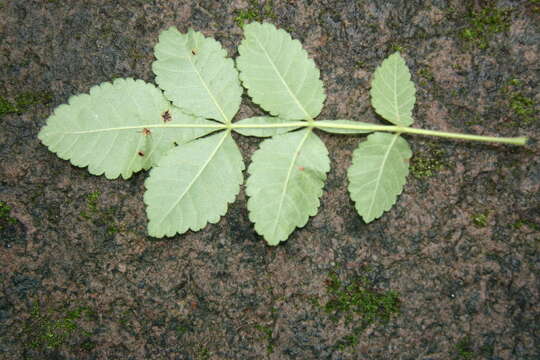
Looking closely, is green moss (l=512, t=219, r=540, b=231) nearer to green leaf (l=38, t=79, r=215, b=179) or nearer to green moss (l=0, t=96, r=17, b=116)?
green leaf (l=38, t=79, r=215, b=179)

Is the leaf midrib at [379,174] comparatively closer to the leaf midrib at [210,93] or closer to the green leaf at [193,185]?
the green leaf at [193,185]

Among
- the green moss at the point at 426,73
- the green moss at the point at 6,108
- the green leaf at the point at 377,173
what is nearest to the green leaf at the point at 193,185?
the green leaf at the point at 377,173

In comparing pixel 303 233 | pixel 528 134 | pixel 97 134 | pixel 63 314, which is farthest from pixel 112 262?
pixel 528 134

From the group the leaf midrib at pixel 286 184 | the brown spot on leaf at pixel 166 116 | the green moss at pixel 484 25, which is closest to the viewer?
the leaf midrib at pixel 286 184

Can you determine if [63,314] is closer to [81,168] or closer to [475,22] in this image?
[81,168]

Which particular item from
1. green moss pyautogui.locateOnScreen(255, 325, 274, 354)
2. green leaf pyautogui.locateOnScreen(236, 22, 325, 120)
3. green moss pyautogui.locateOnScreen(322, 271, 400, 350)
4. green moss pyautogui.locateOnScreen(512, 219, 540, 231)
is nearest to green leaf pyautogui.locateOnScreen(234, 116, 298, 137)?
green leaf pyautogui.locateOnScreen(236, 22, 325, 120)
